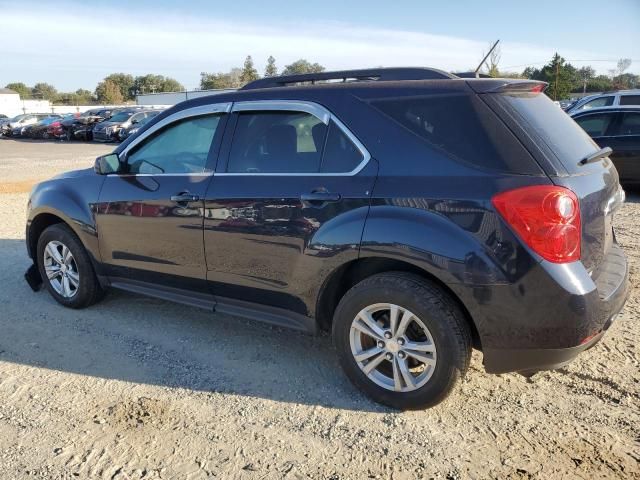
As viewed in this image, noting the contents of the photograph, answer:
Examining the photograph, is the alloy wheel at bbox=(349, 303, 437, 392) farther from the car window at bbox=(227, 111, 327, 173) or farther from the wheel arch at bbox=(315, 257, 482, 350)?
the car window at bbox=(227, 111, 327, 173)

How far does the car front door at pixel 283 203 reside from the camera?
3.18 m

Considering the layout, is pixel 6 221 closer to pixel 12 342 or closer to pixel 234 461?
pixel 12 342

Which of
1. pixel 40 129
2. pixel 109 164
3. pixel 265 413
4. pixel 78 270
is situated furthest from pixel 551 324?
pixel 40 129

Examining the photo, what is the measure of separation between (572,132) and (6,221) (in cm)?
824

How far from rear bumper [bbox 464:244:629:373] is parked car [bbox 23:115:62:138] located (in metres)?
34.1

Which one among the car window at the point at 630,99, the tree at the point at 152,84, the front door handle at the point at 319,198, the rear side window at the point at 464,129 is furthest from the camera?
the tree at the point at 152,84

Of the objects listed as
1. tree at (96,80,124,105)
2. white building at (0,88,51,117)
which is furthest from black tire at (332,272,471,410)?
tree at (96,80,124,105)

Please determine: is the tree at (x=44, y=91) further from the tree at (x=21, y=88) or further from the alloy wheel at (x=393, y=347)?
the alloy wheel at (x=393, y=347)

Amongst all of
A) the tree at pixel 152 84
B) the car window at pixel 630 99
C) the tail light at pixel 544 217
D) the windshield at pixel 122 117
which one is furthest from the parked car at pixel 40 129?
the tree at pixel 152 84

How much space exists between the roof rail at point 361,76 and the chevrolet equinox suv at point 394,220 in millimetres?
15

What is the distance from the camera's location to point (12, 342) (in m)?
4.18

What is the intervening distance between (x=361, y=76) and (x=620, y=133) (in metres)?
8.11

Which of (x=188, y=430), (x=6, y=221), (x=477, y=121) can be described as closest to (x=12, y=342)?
(x=188, y=430)

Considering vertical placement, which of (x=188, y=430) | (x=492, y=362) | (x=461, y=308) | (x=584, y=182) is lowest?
(x=188, y=430)
